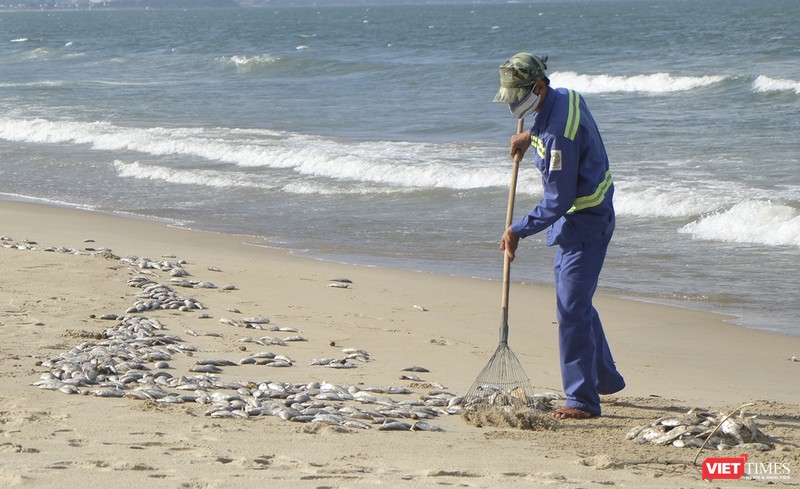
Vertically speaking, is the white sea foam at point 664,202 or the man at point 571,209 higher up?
the man at point 571,209

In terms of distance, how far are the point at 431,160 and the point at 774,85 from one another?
12.1 m

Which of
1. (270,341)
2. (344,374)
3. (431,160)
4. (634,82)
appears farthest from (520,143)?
(634,82)

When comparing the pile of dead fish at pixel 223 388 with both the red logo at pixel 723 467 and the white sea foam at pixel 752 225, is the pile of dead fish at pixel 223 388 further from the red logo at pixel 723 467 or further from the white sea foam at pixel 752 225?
the white sea foam at pixel 752 225

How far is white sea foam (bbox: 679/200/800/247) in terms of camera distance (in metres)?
11.9

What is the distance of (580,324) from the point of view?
5523mm

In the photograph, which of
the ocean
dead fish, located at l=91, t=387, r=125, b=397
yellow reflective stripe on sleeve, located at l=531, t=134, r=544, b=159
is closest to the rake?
yellow reflective stripe on sleeve, located at l=531, t=134, r=544, b=159

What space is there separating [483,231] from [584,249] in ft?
23.9

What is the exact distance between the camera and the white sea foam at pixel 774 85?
2541 cm

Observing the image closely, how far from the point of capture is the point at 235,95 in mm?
32344

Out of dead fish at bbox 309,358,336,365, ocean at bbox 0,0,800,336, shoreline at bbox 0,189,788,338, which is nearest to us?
dead fish at bbox 309,358,336,365

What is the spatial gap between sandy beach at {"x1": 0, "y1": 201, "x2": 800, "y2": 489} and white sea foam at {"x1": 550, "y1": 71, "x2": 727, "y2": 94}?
65.5 feet

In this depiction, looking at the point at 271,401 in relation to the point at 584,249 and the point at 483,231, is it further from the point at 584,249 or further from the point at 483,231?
the point at 483,231

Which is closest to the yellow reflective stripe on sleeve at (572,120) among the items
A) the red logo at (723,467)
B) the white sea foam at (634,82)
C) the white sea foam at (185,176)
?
the red logo at (723,467)

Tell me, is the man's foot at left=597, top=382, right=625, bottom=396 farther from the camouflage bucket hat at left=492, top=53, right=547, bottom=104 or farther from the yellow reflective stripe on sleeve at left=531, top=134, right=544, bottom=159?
the camouflage bucket hat at left=492, top=53, right=547, bottom=104
